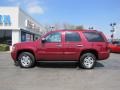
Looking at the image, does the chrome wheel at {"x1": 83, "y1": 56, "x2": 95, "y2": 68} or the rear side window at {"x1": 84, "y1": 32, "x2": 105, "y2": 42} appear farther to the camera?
the rear side window at {"x1": 84, "y1": 32, "x2": 105, "y2": 42}

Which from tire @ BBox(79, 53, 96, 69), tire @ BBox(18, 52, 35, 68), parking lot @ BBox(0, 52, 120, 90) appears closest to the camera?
parking lot @ BBox(0, 52, 120, 90)

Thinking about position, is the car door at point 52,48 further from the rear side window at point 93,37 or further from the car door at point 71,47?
the rear side window at point 93,37

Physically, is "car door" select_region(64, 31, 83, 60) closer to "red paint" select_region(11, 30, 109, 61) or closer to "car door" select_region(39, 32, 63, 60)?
"red paint" select_region(11, 30, 109, 61)

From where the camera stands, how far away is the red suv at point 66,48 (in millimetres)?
12711

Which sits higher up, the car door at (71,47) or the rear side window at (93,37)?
the rear side window at (93,37)

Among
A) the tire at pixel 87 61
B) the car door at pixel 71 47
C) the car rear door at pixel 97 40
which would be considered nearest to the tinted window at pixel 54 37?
the car door at pixel 71 47

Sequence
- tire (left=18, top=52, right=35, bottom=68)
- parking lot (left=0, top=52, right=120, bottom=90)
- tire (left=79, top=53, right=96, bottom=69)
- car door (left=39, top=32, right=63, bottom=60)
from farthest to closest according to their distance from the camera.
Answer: tire (left=18, top=52, right=35, bottom=68)
tire (left=79, top=53, right=96, bottom=69)
car door (left=39, top=32, right=63, bottom=60)
parking lot (left=0, top=52, right=120, bottom=90)

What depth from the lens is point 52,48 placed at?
41.5 feet

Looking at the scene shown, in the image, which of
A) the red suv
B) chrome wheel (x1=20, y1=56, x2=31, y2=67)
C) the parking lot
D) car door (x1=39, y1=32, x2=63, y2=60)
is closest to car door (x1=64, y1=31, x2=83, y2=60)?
the red suv

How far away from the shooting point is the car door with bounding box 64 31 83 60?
12703mm

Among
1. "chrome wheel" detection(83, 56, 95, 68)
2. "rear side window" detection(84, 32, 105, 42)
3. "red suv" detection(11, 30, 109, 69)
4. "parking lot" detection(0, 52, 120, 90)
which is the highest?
"rear side window" detection(84, 32, 105, 42)

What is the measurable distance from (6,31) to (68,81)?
25118 millimetres

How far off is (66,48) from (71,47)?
9.7 inches

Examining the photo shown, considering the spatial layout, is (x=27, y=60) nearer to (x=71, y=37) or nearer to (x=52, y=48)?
(x=52, y=48)
